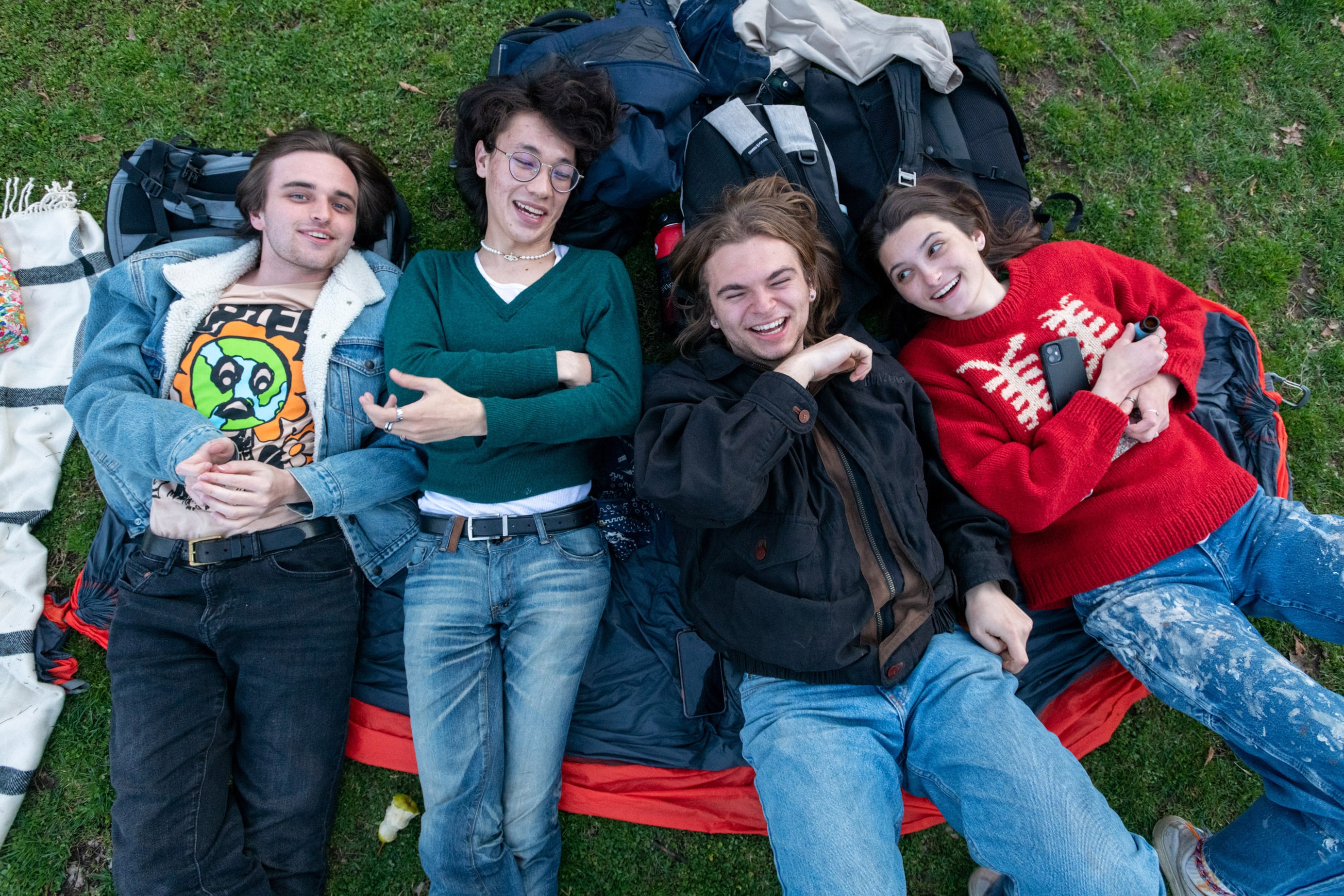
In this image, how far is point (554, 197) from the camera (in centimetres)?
361

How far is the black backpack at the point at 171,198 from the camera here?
401 cm

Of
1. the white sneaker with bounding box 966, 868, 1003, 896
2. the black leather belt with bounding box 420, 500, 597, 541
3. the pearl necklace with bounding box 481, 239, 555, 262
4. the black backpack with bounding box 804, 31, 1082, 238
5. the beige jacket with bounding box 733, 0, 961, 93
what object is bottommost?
the white sneaker with bounding box 966, 868, 1003, 896

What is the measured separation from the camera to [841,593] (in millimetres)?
3039

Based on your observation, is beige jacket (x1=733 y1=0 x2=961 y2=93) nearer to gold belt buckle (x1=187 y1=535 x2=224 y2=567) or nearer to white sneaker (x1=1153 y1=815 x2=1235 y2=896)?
gold belt buckle (x1=187 y1=535 x2=224 y2=567)

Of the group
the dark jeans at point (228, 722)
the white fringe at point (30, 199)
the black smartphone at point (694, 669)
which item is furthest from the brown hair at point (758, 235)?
the white fringe at point (30, 199)

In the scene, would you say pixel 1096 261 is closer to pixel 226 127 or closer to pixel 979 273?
pixel 979 273

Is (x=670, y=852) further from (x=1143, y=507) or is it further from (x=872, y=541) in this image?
(x=1143, y=507)

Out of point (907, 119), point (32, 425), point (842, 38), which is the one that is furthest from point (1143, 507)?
point (32, 425)

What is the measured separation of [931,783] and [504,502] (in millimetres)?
2252

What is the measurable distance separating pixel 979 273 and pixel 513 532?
2.58 metres

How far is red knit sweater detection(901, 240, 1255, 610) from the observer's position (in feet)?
10.7

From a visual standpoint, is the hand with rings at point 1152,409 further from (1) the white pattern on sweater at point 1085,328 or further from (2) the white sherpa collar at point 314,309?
(2) the white sherpa collar at point 314,309

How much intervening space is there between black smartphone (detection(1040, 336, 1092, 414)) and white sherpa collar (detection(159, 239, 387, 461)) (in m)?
3.32

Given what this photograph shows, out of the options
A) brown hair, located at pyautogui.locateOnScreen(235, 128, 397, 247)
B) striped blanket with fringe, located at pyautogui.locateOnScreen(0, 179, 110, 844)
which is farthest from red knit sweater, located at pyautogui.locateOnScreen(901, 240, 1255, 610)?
striped blanket with fringe, located at pyautogui.locateOnScreen(0, 179, 110, 844)
